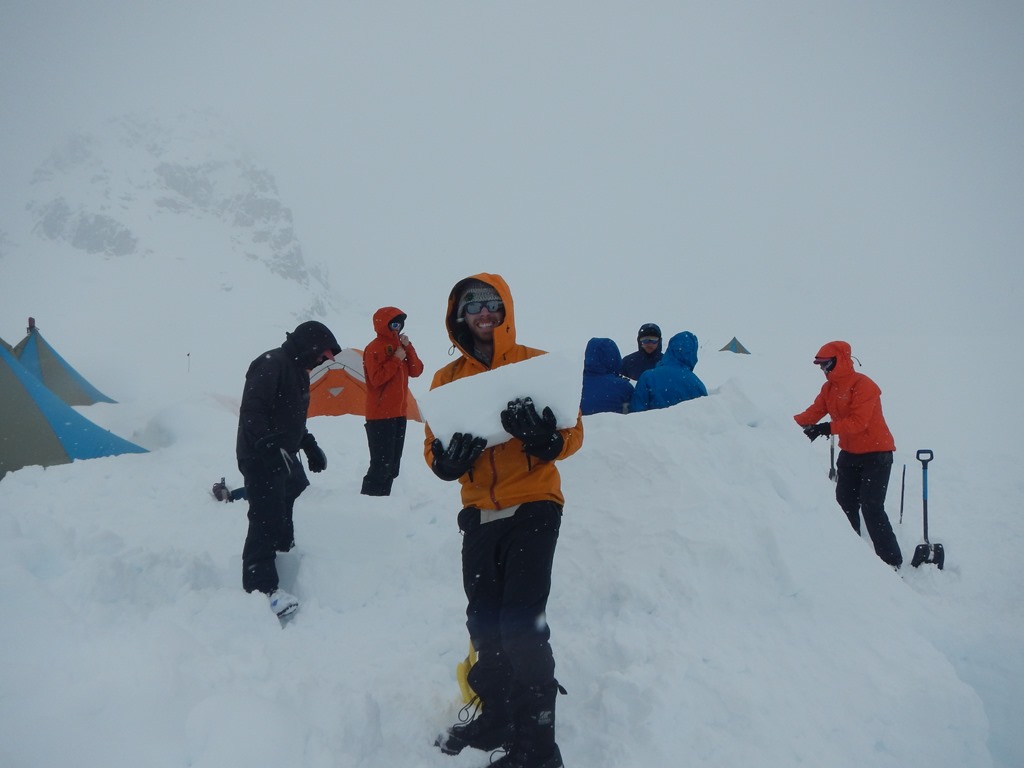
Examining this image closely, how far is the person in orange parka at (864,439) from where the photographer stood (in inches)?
199

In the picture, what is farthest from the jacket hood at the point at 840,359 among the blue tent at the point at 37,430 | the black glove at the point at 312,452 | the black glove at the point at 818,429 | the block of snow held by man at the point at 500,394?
the blue tent at the point at 37,430

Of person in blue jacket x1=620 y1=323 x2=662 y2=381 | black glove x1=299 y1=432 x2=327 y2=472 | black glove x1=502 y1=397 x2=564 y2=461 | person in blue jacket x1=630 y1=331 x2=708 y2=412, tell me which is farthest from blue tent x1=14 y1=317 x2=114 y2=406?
black glove x1=502 y1=397 x2=564 y2=461

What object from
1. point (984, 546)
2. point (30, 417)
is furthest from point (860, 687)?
point (30, 417)

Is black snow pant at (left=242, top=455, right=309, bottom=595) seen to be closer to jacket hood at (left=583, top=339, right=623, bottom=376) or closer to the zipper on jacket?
the zipper on jacket

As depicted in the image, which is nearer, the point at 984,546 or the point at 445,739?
the point at 445,739

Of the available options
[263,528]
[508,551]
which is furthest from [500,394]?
[263,528]

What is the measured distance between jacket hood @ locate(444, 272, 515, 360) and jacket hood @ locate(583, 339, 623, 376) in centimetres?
276

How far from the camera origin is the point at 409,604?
12.2 feet

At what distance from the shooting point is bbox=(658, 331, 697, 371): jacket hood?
17.2ft

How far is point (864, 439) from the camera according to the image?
5.16m

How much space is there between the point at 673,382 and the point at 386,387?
291 centimetres

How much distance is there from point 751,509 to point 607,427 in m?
1.22

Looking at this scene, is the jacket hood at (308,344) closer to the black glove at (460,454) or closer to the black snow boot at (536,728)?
the black glove at (460,454)

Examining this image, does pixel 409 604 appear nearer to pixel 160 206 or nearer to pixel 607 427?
pixel 607 427
